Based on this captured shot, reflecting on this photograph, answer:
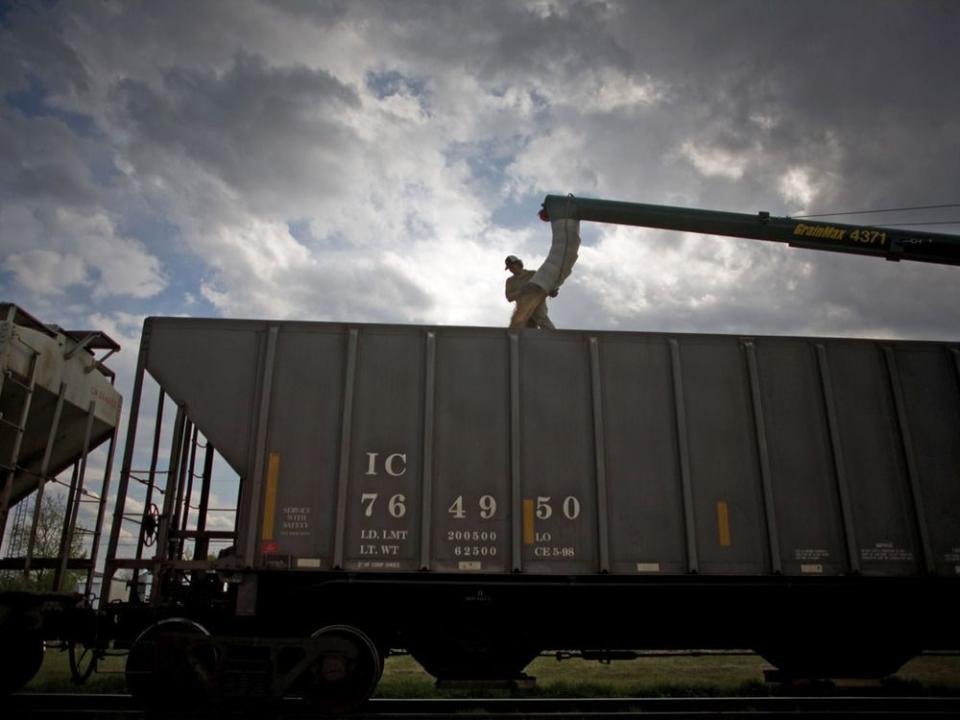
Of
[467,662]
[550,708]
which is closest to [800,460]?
[550,708]

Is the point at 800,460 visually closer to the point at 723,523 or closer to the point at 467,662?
the point at 723,523

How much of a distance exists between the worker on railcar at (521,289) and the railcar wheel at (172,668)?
525cm

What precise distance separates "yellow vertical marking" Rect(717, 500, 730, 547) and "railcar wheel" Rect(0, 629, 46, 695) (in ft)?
23.8

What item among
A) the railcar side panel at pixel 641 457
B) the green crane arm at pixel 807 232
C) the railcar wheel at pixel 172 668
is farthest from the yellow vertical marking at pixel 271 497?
the green crane arm at pixel 807 232

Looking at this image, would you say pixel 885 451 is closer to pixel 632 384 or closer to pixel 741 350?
pixel 741 350

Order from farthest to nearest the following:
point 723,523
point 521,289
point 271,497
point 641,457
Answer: point 521,289, point 641,457, point 723,523, point 271,497

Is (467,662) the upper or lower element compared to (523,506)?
lower

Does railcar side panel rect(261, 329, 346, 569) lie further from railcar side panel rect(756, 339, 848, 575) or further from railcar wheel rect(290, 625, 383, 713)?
railcar side panel rect(756, 339, 848, 575)

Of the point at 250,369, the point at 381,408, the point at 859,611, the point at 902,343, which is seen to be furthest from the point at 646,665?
the point at 250,369

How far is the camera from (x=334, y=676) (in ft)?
22.1

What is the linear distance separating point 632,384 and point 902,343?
3.50m

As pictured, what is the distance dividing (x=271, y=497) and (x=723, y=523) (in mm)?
4852

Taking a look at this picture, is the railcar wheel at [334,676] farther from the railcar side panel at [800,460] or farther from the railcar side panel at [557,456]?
the railcar side panel at [800,460]

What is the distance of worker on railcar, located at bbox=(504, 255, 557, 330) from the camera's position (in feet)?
29.9
